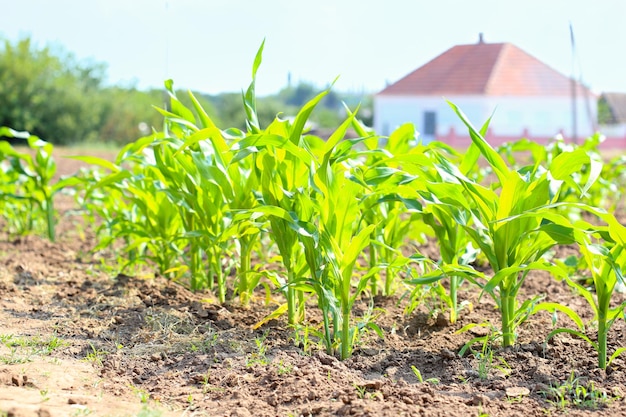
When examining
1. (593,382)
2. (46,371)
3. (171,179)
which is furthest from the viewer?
(171,179)

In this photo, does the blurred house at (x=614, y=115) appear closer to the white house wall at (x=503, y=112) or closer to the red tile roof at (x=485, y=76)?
the white house wall at (x=503, y=112)

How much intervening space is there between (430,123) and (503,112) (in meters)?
0.60

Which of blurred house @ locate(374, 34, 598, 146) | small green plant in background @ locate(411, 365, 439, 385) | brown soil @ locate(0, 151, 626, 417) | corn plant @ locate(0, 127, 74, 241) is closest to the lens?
brown soil @ locate(0, 151, 626, 417)

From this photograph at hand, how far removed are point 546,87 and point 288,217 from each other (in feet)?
13.0

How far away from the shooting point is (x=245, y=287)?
2473 millimetres

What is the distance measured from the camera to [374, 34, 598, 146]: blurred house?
461cm

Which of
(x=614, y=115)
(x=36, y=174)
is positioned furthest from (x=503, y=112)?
(x=36, y=174)

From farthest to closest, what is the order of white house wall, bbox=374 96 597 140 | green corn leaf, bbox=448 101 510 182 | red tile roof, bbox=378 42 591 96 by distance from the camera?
1. white house wall, bbox=374 96 597 140
2. red tile roof, bbox=378 42 591 96
3. green corn leaf, bbox=448 101 510 182

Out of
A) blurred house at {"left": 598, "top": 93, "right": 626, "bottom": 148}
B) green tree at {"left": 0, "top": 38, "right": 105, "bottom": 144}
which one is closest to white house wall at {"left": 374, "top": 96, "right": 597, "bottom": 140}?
blurred house at {"left": 598, "top": 93, "right": 626, "bottom": 148}

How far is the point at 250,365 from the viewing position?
1.89 meters

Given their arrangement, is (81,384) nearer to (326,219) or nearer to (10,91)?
(326,219)

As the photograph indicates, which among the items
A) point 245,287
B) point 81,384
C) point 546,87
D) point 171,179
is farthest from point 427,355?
point 546,87

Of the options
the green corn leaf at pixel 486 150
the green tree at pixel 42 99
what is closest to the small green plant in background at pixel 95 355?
the green corn leaf at pixel 486 150

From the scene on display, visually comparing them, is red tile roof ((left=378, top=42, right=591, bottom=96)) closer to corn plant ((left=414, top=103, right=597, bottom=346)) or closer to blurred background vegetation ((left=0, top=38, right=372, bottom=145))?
corn plant ((left=414, top=103, right=597, bottom=346))
